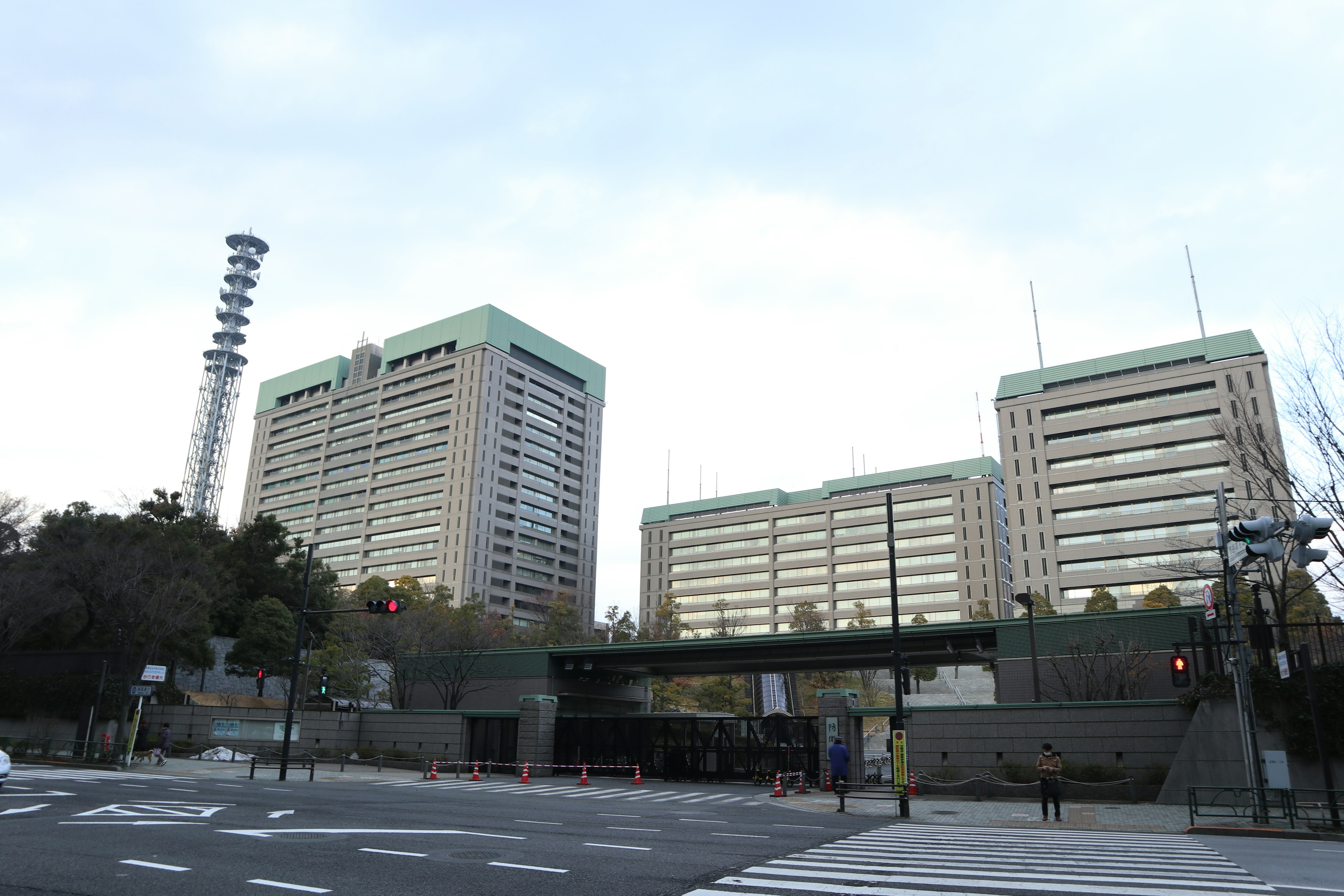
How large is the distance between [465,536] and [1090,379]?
87.5 metres

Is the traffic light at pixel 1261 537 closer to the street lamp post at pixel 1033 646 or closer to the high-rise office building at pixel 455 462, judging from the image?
the street lamp post at pixel 1033 646

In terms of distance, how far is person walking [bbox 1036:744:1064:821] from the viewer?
20375mm

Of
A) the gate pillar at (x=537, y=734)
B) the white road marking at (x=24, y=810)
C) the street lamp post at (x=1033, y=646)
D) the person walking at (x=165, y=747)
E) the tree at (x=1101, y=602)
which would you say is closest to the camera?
the white road marking at (x=24, y=810)

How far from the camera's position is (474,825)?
1616 centimetres

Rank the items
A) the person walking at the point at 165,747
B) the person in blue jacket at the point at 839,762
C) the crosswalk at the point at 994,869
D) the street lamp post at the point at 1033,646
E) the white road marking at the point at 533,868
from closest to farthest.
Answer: the crosswalk at the point at 994,869 → the white road marking at the point at 533,868 → the person in blue jacket at the point at 839,762 → the street lamp post at the point at 1033,646 → the person walking at the point at 165,747

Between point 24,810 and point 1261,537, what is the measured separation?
24.0 metres

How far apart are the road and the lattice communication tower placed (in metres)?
133

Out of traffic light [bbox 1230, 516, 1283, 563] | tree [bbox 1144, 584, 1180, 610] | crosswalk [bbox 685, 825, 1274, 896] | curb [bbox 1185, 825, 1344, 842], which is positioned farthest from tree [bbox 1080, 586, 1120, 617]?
crosswalk [bbox 685, 825, 1274, 896]

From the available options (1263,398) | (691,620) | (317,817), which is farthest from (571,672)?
(691,620)

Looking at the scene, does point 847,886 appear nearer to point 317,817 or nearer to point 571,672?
point 317,817

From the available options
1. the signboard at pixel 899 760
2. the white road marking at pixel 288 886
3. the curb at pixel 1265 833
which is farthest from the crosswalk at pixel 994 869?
the signboard at pixel 899 760

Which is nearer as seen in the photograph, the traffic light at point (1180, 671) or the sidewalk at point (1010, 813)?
the sidewalk at point (1010, 813)

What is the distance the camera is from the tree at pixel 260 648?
53344mm

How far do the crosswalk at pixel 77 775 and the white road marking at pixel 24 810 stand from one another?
26.4 feet
